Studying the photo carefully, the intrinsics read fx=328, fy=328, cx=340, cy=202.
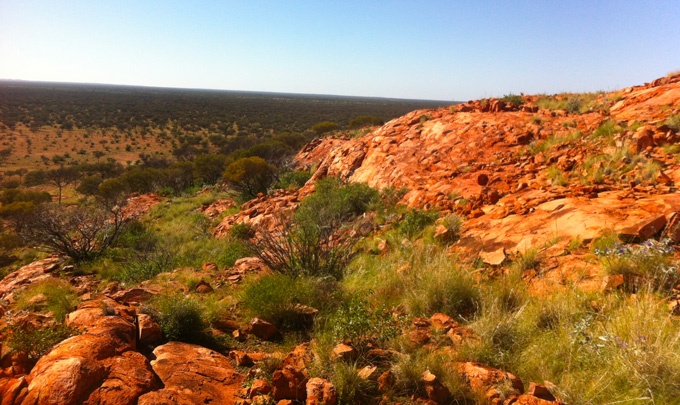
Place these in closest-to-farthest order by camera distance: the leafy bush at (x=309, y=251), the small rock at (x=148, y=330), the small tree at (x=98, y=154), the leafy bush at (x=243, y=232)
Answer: the small rock at (x=148, y=330) → the leafy bush at (x=309, y=251) → the leafy bush at (x=243, y=232) → the small tree at (x=98, y=154)

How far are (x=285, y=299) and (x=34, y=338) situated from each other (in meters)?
1.96

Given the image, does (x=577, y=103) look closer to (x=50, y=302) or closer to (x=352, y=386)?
(x=352, y=386)

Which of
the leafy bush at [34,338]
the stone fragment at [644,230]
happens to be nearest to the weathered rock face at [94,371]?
the leafy bush at [34,338]

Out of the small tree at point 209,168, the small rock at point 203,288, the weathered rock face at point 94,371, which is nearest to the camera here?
the weathered rock face at point 94,371

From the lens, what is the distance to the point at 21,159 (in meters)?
30.8

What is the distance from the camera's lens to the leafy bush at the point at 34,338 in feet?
7.41

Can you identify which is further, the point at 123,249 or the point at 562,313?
the point at 123,249

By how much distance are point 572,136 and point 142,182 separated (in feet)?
69.8

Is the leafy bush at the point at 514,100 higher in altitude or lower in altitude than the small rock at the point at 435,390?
higher

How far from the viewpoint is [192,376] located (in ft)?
7.70

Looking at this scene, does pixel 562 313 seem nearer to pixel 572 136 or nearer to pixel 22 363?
pixel 22 363

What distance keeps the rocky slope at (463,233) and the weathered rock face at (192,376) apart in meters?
0.01

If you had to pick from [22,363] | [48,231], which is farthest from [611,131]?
[48,231]

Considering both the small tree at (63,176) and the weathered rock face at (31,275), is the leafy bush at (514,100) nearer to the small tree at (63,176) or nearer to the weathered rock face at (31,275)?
the weathered rock face at (31,275)
